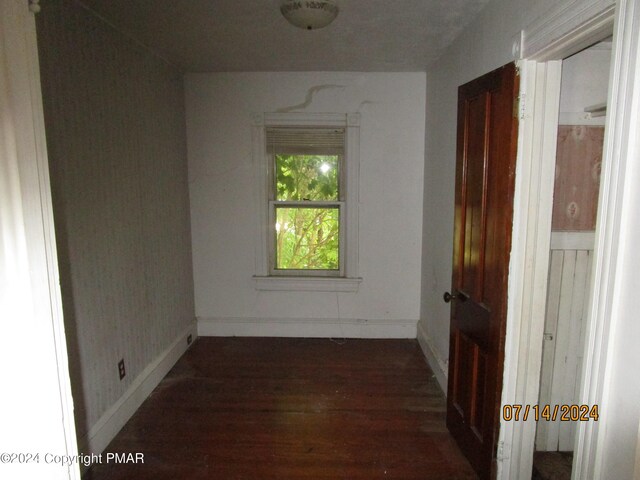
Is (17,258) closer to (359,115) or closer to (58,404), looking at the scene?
(58,404)

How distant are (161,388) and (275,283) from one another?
53.6 inches

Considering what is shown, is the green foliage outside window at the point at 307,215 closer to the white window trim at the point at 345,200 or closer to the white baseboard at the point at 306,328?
the white window trim at the point at 345,200

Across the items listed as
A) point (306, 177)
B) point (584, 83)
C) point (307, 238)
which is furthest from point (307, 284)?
point (584, 83)

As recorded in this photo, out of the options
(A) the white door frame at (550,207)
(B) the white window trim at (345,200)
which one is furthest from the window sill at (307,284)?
(A) the white door frame at (550,207)

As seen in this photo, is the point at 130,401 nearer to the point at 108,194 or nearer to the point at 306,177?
the point at 108,194

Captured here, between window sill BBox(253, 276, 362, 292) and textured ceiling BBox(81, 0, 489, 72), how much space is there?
1.92m

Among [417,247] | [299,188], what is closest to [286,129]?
[299,188]

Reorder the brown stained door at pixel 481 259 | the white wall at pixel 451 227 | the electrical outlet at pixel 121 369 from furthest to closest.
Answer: the electrical outlet at pixel 121 369 < the brown stained door at pixel 481 259 < the white wall at pixel 451 227

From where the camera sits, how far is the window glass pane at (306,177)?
12.5ft

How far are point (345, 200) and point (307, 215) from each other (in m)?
0.40

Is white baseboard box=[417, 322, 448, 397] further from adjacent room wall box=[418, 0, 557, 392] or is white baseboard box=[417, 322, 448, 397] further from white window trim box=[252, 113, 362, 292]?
white window trim box=[252, 113, 362, 292]

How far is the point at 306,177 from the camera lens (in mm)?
3818

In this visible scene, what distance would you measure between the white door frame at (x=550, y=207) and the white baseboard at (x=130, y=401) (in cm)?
213

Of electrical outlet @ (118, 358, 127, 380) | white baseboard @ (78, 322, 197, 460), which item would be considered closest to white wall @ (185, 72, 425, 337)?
white baseboard @ (78, 322, 197, 460)
